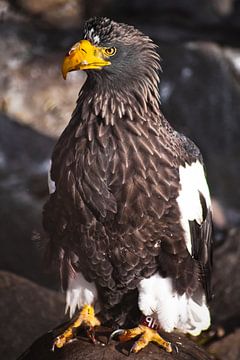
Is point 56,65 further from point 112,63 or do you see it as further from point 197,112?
point 112,63

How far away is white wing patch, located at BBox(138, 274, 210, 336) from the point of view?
462 centimetres

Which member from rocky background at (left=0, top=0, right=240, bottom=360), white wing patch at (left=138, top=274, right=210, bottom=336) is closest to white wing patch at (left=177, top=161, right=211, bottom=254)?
white wing patch at (left=138, top=274, right=210, bottom=336)

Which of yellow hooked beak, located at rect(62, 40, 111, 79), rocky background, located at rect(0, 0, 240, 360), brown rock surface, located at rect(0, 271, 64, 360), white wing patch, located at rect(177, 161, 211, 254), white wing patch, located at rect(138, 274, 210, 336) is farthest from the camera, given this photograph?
rocky background, located at rect(0, 0, 240, 360)

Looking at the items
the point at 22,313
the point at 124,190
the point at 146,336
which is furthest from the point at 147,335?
the point at 22,313

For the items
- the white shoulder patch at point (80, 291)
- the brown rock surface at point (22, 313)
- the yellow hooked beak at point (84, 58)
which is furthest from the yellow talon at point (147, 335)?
the yellow hooked beak at point (84, 58)

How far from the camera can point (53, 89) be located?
10625 millimetres

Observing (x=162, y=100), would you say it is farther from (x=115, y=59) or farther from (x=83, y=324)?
(x=115, y=59)

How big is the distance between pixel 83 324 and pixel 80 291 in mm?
217

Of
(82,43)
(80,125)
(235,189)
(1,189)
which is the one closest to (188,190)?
(80,125)

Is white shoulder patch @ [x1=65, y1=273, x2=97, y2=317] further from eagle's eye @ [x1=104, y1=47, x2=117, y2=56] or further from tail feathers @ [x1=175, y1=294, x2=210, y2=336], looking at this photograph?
eagle's eye @ [x1=104, y1=47, x2=117, y2=56]

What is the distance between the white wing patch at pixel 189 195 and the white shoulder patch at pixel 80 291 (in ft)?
2.11

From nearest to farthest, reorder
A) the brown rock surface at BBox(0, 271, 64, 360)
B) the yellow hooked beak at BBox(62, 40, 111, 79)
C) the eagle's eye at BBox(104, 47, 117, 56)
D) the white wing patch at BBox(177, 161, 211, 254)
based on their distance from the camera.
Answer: the yellow hooked beak at BBox(62, 40, 111, 79), the eagle's eye at BBox(104, 47, 117, 56), the white wing patch at BBox(177, 161, 211, 254), the brown rock surface at BBox(0, 271, 64, 360)

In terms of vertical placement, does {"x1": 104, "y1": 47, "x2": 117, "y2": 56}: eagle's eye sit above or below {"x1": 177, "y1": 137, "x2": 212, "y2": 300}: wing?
above

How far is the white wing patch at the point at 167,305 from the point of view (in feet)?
15.2
